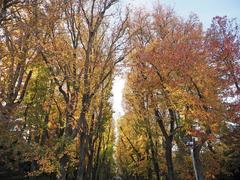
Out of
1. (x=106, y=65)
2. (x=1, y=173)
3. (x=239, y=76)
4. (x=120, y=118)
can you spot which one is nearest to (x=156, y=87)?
(x=106, y=65)

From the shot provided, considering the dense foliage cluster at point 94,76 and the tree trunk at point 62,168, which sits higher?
the dense foliage cluster at point 94,76

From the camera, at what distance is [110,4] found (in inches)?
586

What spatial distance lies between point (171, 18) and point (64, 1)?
970 cm

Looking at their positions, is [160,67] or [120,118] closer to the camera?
[160,67]

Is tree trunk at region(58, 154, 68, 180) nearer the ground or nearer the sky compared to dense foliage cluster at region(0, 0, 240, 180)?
nearer the ground

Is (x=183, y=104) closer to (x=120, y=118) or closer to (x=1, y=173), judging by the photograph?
(x=1, y=173)

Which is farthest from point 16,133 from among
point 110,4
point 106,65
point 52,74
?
point 110,4

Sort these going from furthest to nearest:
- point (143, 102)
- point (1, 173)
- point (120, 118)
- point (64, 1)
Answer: point (120, 118), point (143, 102), point (1, 173), point (64, 1)

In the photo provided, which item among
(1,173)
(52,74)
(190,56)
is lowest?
(1,173)

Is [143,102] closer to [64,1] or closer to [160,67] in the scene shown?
[160,67]

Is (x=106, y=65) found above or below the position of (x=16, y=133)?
above

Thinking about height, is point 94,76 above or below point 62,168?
above

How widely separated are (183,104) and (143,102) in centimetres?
713

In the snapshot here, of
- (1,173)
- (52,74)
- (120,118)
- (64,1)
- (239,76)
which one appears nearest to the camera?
(64,1)
